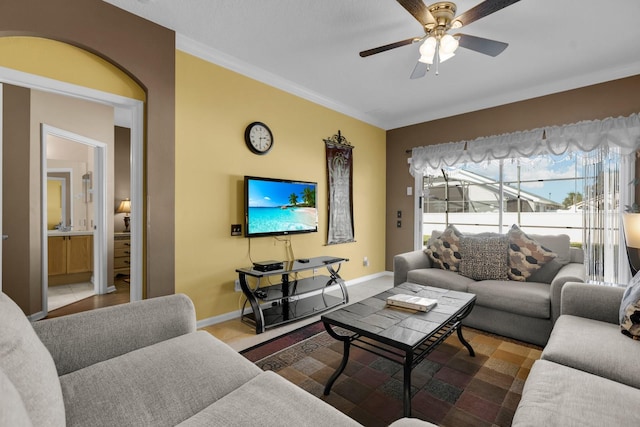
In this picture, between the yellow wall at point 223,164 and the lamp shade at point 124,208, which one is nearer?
the yellow wall at point 223,164

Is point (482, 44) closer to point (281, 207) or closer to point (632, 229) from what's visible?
point (632, 229)

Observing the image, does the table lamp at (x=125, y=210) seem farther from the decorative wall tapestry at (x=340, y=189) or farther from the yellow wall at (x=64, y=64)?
the decorative wall tapestry at (x=340, y=189)

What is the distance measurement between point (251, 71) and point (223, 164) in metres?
1.08

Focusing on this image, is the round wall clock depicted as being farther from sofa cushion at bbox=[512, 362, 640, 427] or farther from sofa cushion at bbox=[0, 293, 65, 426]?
sofa cushion at bbox=[512, 362, 640, 427]

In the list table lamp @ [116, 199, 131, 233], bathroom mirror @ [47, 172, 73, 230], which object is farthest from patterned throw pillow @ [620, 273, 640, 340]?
bathroom mirror @ [47, 172, 73, 230]

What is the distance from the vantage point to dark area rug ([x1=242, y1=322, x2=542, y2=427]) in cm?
169

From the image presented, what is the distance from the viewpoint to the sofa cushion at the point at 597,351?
4.39 feet

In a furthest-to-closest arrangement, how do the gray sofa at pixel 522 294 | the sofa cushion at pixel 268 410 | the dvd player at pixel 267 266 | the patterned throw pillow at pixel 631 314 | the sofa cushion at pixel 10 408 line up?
the dvd player at pixel 267 266
the gray sofa at pixel 522 294
the patterned throw pillow at pixel 631 314
the sofa cushion at pixel 268 410
the sofa cushion at pixel 10 408

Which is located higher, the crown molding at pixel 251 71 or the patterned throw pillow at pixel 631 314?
the crown molding at pixel 251 71

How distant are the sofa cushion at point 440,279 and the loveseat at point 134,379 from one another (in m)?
2.29

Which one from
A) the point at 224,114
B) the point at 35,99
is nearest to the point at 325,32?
the point at 224,114

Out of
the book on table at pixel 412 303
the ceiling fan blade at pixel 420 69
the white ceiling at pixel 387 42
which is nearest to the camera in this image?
the book on table at pixel 412 303

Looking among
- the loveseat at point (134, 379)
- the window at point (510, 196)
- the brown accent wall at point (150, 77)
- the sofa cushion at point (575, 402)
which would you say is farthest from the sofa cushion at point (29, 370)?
the window at point (510, 196)

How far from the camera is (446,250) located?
3.47 metres
